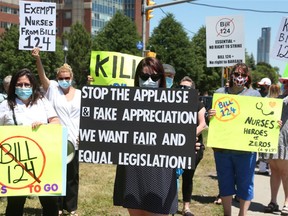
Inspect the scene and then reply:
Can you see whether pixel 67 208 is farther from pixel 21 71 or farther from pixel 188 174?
pixel 21 71

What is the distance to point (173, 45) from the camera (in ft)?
154

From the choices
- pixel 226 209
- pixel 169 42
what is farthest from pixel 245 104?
pixel 169 42

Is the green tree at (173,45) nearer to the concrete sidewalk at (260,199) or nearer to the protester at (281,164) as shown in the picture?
the concrete sidewalk at (260,199)

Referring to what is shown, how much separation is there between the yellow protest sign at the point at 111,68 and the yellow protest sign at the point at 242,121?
74.9 inches

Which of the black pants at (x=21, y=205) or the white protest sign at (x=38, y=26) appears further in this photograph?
the white protest sign at (x=38, y=26)

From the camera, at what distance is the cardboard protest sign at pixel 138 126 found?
10.6ft

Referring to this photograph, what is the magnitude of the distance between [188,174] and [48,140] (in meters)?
2.56

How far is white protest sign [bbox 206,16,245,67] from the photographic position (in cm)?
796

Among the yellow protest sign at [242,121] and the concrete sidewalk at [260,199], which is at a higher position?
the yellow protest sign at [242,121]

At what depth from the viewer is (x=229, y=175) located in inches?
200

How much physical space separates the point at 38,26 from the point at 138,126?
3.83 metres

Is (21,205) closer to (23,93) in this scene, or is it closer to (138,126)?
(23,93)

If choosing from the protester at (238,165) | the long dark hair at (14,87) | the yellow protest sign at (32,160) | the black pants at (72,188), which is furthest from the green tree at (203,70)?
the yellow protest sign at (32,160)

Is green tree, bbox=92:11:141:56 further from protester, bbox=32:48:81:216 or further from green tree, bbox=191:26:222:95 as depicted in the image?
protester, bbox=32:48:81:216
